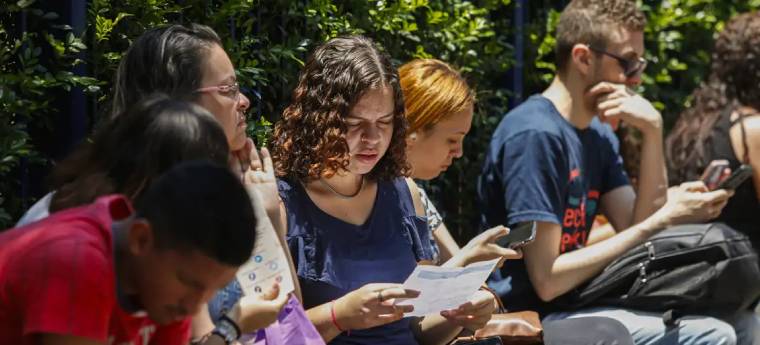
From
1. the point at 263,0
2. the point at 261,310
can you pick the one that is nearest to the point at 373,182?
the point at 263,0

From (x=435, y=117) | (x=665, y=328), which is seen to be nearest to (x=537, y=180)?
(x=435, y=117)

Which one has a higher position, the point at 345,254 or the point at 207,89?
the point at 207,89

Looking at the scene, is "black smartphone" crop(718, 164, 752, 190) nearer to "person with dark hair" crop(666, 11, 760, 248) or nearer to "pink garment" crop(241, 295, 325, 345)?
"person with dark hair" crop(666, 11, 760, 248)

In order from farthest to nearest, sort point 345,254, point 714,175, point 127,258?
point 714,175, point 345,254, point 127,258

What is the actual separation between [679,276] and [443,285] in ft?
4.89

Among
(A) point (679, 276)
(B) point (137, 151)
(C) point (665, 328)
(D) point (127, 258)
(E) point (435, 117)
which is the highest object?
(B) point (137, 151)

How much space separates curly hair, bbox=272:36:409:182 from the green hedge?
18 centimetres

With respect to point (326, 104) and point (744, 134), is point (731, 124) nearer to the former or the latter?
point (744, 134)

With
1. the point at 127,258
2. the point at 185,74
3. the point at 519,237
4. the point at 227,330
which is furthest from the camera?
the point at 519,237

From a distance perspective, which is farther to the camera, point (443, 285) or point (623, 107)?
point (623, 107)

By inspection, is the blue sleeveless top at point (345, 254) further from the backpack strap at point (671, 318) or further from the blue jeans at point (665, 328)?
the backpack strap at point (671, 318)

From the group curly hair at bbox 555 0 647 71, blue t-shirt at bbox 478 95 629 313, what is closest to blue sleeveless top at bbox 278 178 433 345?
blue t-shirt at bbox 478 95 629 313

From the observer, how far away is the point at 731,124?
5.50 m

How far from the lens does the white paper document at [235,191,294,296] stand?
10.4ft
